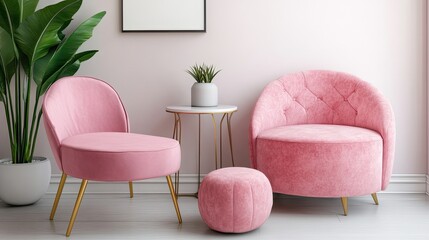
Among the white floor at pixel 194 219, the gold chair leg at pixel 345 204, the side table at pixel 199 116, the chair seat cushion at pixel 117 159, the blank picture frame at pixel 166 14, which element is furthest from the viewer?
the blank picture frame at pixel 166 14

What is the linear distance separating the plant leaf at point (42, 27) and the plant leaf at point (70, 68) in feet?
0.54

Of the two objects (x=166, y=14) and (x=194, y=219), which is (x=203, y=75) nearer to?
(x=166, y=14)

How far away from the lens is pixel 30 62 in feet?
10.5

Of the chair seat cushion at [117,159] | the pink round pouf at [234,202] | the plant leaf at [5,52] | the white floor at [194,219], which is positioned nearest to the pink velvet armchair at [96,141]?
the chair seat cushion at [117,159]

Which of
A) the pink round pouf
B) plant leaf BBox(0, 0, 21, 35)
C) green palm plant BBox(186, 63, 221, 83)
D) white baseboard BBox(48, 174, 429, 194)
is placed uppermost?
plant leaf BBox(0, 0, 21, 35)

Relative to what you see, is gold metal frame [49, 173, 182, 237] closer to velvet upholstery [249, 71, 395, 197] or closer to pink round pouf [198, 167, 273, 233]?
pink round pouf [198, 167, 273, 233]

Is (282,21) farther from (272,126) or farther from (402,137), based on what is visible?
(402,137)

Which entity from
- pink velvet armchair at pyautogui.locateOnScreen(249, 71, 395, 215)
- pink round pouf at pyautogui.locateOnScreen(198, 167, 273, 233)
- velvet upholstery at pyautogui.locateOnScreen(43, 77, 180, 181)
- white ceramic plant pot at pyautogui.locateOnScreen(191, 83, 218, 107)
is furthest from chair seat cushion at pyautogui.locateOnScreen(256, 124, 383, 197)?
velvet upholstery at pyautogui.locateOnScreen(43, 77, 180, 181)

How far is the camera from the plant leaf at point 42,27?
120 inches

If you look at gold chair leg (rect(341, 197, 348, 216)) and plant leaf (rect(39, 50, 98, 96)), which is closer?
gold chair leg (rect(341, 197, 348, 216))

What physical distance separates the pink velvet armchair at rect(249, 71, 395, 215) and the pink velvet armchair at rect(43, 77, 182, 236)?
0.58m

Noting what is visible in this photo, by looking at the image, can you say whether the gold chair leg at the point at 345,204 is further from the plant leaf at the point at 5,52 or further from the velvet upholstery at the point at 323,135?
the plant leaf at the point at 5,52

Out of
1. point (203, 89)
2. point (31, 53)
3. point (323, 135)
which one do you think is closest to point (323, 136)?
point (323, 135)

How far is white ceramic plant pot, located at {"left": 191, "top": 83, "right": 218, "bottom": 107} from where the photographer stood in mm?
3289
